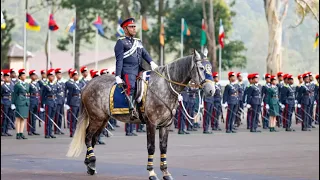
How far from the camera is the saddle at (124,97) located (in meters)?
13.3

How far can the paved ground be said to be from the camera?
13.4 meters

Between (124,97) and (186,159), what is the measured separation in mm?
2872

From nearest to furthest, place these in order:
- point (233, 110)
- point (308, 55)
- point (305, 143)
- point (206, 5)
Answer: point (305, 143) < point (233, 110) < point (206, 5) < point (308, 55)

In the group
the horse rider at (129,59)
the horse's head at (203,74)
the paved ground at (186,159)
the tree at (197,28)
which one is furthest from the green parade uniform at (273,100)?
the tree at (197,28)

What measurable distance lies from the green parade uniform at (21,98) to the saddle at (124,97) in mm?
7662

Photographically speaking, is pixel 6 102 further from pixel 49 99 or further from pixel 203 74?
pixel 203 74

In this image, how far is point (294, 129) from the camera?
87.7 feet

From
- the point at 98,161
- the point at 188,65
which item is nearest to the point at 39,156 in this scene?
the point at 98,161

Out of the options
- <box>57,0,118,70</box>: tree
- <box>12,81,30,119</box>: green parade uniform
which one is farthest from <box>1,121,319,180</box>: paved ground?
<box>57,0,118,70</box>: tree

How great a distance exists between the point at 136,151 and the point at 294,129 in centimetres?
986

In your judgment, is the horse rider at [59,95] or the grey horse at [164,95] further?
the horse rider at [59,95]

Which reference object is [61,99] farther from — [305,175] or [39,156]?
[305,175]

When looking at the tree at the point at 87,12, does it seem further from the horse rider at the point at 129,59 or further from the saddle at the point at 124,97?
the horse rider at the point at 129,59

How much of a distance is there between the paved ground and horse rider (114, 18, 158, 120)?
50.6 inches
